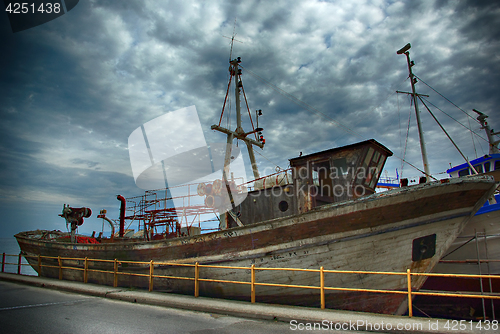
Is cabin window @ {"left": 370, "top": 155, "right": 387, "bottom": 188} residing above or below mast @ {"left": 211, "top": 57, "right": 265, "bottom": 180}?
below

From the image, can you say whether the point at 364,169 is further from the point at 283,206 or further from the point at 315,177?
the point at 283,206

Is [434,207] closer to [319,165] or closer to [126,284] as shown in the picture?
[319,165]

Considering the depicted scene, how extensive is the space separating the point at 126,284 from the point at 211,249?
16.0ft

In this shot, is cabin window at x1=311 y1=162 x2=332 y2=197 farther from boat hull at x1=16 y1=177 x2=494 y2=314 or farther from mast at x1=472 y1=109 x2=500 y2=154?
mast at x1=472 y1=109 x2=500 y2=154

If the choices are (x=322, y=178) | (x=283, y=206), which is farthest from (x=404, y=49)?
(x=283, y=206)

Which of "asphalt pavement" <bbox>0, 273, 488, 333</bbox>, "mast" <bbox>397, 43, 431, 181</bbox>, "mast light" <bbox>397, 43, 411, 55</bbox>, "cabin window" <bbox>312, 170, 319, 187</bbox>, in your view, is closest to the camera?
"asphalt pavement" <bbox>0, 273, 488, 333</bbox>

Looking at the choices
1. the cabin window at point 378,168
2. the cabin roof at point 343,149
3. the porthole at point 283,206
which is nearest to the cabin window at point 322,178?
the cabin roof at point 343,149

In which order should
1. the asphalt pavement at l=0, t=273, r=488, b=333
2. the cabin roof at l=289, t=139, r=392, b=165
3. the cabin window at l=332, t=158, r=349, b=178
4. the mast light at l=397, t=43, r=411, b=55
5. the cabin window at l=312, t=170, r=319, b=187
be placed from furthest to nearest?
the mast light at l=397, t=43, r=411, b=55 → the cabin window at l=312, t=170, r=319, b=187 → the cabin window at l=332, t=158, r=349, b=178 → the cabin roof at l=289, t=139, r=392, b=165 → the asphalt pavement at l=0, t=273, r=488, b=333

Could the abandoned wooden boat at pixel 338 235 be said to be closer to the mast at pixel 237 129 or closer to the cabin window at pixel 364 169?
the cabin window at pixel 364 169

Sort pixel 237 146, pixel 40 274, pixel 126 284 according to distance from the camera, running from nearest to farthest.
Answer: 1. pixel 126 284
2. pixel 40 274
3. pixel 237 146

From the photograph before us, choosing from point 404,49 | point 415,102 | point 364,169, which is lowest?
point 364,169

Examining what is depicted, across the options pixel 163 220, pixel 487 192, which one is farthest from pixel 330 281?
pixel 163 220

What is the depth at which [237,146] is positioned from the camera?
61.8ft

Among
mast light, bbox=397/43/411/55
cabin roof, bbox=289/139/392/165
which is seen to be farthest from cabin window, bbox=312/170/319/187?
mast light, bbox=397/43/411/55
